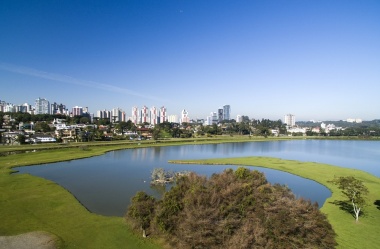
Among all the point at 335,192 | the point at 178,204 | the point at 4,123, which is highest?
the point at 4,123

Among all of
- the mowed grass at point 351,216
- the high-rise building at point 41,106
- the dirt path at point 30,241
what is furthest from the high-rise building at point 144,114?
the dirt path at point 30,241

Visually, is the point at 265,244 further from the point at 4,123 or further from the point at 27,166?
the point at 4,123

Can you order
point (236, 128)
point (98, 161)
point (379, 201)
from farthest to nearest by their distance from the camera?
point (236, 128), point (98, 161), point (379, 201)

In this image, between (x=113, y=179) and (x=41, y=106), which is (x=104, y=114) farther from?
(x=113, y=179)

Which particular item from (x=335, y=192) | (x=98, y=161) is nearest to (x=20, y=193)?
(x=98, y=161)

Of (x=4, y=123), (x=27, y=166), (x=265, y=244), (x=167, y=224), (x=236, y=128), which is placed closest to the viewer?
(x=265, y=244)

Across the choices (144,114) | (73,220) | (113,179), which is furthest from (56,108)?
(73,220)

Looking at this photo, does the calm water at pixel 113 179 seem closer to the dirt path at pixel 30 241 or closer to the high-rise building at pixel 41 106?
the dirt path at pixel 30 241
